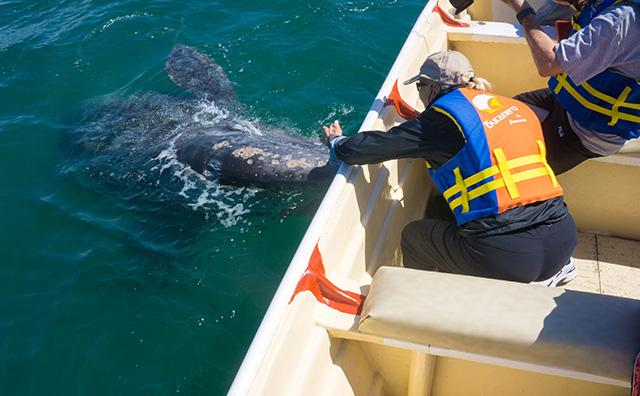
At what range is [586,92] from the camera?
3.81 metres

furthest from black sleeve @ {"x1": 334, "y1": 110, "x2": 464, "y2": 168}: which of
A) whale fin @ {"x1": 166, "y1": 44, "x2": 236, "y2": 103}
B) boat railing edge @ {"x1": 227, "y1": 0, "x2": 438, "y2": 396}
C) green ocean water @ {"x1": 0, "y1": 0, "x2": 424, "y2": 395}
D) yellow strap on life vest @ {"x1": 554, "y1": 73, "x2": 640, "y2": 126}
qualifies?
whale fin @ {"x1": 166, "y1": 44, "x2": 236, "y2": 103}

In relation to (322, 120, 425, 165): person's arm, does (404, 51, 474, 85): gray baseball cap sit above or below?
above

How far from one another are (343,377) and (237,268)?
8.56 feet

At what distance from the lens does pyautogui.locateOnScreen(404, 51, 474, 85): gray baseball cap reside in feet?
12.3

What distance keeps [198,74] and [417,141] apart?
5994 mm

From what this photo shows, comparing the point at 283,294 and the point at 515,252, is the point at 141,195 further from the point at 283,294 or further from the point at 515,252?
the point at 515,252

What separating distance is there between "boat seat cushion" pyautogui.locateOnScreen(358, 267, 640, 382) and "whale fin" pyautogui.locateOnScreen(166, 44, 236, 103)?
5915 millimetres

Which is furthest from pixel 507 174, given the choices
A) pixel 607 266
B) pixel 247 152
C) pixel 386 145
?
pixel 247 152

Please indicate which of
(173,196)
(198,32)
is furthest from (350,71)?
(173,196)

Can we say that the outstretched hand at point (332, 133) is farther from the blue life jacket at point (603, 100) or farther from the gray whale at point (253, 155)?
the blue life jacket at point (603, 100)

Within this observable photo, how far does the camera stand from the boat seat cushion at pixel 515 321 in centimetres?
254

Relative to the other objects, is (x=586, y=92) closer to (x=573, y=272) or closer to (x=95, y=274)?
(x=573, y=272)

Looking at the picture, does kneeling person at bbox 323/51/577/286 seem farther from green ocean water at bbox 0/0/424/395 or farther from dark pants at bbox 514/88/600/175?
green ocean water at bbox 0/0/424/395

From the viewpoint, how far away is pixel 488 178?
337 cm
